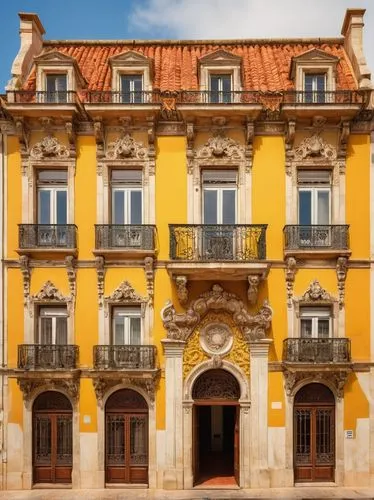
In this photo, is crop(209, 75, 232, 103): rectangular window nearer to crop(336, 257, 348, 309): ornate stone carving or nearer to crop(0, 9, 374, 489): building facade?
crop(0, 9, 374, 489): building facade

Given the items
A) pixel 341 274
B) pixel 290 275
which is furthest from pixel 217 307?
pixel 341 274

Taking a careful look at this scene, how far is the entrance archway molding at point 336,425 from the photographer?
14781 millimetres

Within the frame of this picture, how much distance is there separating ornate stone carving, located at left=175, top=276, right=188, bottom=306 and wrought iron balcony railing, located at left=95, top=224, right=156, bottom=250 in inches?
49.7

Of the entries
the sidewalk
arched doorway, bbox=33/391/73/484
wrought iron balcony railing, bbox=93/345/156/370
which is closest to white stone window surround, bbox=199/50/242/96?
wrought iron balcony railing, bbox=93/345/156/370

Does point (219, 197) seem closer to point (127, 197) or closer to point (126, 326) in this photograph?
point (127, 197)

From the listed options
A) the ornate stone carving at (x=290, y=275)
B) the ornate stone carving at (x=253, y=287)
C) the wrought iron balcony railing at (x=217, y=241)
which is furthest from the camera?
the ornate stone carving at (x=290, y=275)

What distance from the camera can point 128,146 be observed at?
601 inches

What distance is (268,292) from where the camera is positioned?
15141 millimetres

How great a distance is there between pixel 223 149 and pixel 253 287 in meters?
4.23

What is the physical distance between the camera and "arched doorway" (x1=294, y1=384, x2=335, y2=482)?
49.1ft

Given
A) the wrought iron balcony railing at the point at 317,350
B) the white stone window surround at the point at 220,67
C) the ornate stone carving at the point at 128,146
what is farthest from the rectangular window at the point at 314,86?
the wrought iron balcony railing at the point at 317,350

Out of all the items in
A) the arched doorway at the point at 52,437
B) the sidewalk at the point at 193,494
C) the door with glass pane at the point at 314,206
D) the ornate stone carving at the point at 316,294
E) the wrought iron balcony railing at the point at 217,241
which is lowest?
the sidewalk at the point at 193,494

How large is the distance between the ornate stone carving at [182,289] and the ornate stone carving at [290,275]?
3037 millimetres

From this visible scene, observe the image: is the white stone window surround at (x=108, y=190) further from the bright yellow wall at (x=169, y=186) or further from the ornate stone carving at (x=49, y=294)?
the ornate stone carving at (x=49, y=294)
